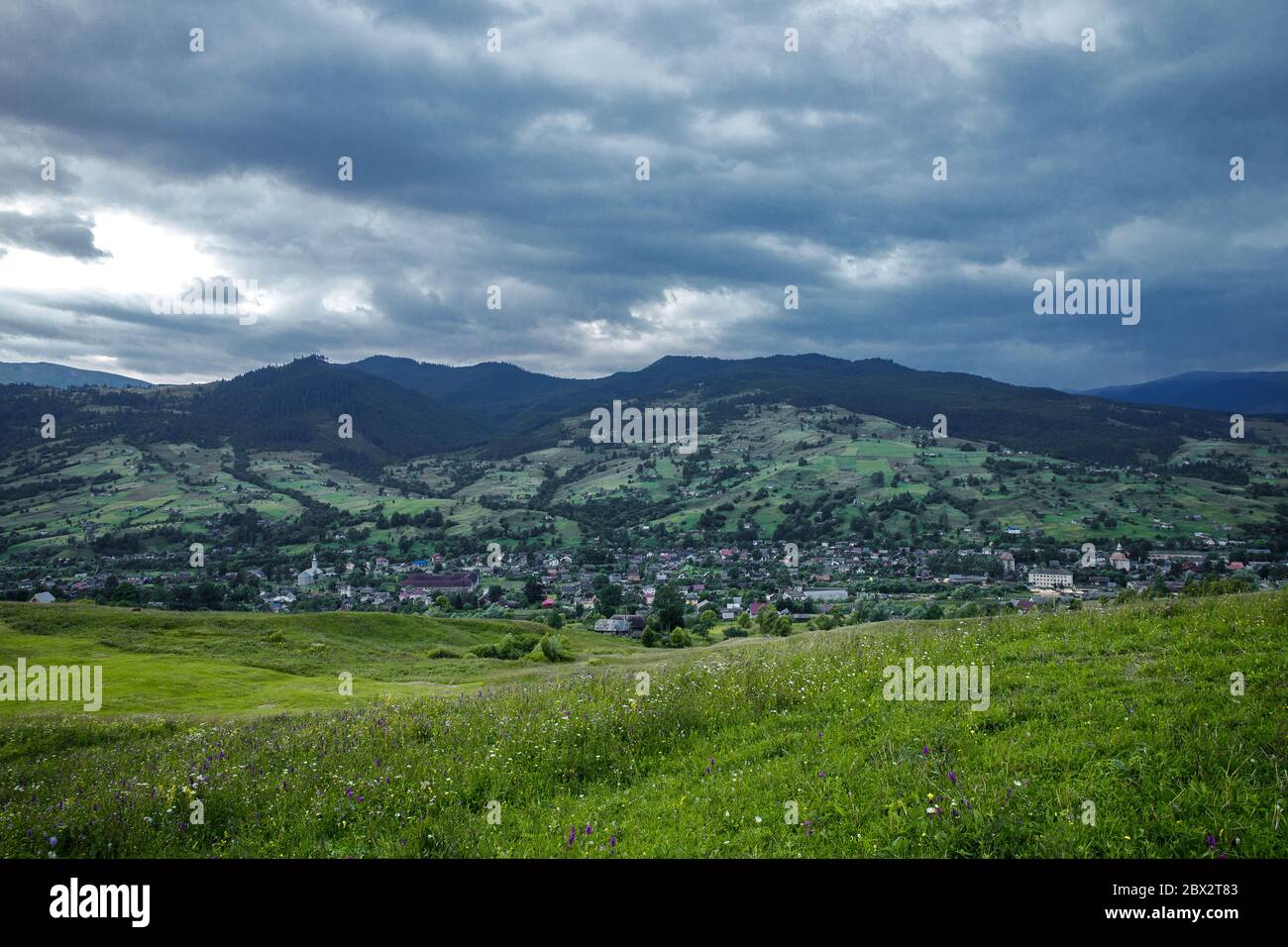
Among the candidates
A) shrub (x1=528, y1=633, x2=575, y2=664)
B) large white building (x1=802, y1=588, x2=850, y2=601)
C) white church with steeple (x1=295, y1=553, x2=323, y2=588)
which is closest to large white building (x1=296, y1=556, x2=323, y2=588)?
white church with steeple (x1=295, y1=553, x2=323, y2=588)

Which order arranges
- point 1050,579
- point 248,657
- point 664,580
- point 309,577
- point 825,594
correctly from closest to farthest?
point 248,657 < point 1050,579 < point 825,594 < point 664,580 < point 309,577

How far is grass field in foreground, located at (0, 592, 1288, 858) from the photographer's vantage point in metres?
6.19

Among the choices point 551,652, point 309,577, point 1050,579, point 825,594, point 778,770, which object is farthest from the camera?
point 309,577

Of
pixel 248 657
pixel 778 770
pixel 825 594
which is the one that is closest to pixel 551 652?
pixel 248 657

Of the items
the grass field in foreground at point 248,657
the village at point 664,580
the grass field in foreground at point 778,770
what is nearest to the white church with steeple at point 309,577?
the village at point 664,580

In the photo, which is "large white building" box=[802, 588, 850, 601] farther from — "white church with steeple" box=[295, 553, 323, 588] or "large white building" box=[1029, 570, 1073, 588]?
"white church with steeple" box=[295, 553, 323, 588]

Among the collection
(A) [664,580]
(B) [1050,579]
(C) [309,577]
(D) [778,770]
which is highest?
(D) [778,770]

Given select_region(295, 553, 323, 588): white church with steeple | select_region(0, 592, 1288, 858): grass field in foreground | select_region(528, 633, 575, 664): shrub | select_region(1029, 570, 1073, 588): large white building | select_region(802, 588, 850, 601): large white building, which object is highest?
select_region(0, 592, 1288, 858): grass field in foreground

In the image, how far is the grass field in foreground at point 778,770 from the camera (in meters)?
6.19

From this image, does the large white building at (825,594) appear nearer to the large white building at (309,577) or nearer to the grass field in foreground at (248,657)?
the grass field in foreground at (248,657)

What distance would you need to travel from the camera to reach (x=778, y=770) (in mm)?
8047

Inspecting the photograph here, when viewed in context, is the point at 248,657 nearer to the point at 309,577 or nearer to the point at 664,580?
the point at 664,580
